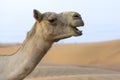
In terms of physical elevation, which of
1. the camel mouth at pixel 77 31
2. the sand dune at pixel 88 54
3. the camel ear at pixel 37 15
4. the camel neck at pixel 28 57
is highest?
the camel ear at pixel 37 15

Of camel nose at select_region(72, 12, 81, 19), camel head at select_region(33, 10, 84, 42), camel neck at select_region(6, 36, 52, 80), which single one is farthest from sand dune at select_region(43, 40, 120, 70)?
camel nose at select_region(72, 12, 81, 19)

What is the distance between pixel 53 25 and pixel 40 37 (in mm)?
225

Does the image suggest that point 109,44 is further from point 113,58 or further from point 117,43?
point 113,58

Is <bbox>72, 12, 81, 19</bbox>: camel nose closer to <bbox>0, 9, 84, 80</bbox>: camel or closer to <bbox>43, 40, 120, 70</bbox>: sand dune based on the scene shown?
<bbox>0, 9, 84, 80</bbox>: camel

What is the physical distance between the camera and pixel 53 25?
6348mm

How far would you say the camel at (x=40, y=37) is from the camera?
6285 millimetres

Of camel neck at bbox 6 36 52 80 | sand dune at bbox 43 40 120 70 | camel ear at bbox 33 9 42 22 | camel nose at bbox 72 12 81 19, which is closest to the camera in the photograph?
camel nose at bbox 72 12 81 19

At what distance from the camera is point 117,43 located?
43.5 m

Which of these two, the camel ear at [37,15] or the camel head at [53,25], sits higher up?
the camel ear at [37,15]

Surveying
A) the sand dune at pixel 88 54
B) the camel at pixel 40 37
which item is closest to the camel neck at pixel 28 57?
the camel at pixel 40 37

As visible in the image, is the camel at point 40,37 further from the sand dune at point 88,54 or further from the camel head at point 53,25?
the sand dune at point 88,54

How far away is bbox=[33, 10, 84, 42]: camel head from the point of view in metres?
6.26

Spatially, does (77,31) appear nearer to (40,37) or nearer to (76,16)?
(76,16)

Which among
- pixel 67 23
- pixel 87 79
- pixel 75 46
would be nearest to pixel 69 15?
pixel 67 23
